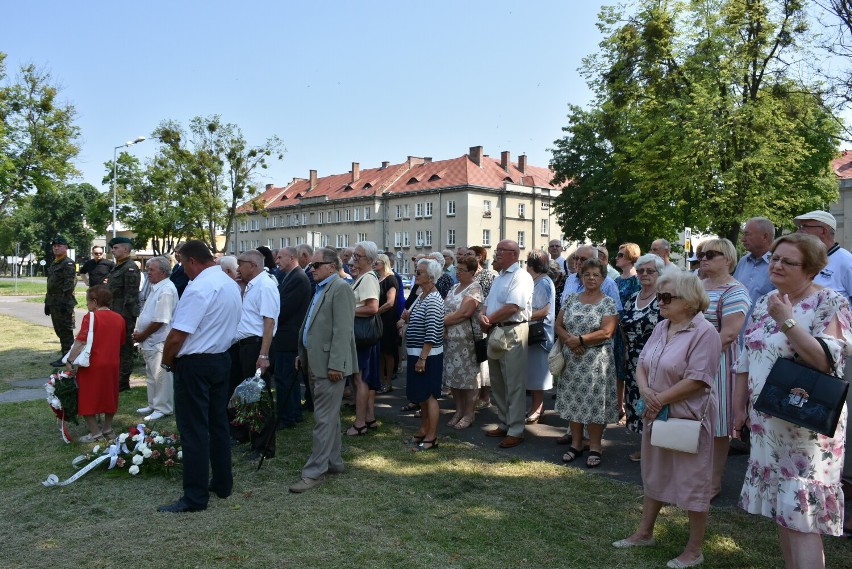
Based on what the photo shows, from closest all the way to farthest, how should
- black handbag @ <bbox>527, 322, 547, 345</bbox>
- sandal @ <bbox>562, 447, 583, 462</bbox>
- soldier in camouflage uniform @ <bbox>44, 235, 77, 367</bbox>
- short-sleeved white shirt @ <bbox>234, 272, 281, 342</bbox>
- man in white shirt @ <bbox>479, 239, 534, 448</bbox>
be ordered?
sandal @ <bbox>562, 447, 583, 462</bbox>, short-sleeved white shirt @ <bbox>234, 272, 281, 342</bbox>, man in white shirt @ <bbox>479, 239, 534, 448</bbox>, black handbag @ <bbox>527, 322, 547, 345</bbox>, soldier in camouflage uniform @ <bbox>44, 235, 77, 367</bbox>

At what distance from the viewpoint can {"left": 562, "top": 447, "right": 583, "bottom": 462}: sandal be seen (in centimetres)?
632

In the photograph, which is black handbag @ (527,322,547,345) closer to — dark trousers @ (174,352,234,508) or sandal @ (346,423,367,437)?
sandal @ (346,423,367,437)

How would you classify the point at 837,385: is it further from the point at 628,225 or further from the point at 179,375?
the point at 628,225

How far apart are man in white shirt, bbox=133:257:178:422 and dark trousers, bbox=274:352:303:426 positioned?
4.47 feet

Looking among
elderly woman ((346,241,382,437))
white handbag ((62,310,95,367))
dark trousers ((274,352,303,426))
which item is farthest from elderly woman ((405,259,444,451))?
white handbag ((62,310,95,367))

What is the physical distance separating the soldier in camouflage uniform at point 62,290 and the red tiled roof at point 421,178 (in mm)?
54517

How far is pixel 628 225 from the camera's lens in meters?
38.4

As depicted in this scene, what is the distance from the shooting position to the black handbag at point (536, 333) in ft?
24.8

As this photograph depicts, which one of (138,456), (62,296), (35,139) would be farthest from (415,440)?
(35,139)

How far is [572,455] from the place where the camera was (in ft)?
20.8

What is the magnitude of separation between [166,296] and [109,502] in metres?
2.83

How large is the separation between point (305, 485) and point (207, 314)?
1.65m

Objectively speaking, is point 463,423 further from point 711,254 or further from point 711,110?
point 711,110

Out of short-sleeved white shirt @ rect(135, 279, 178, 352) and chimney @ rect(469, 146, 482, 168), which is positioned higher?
chimney @ rect(469, 146, 482, 168)
